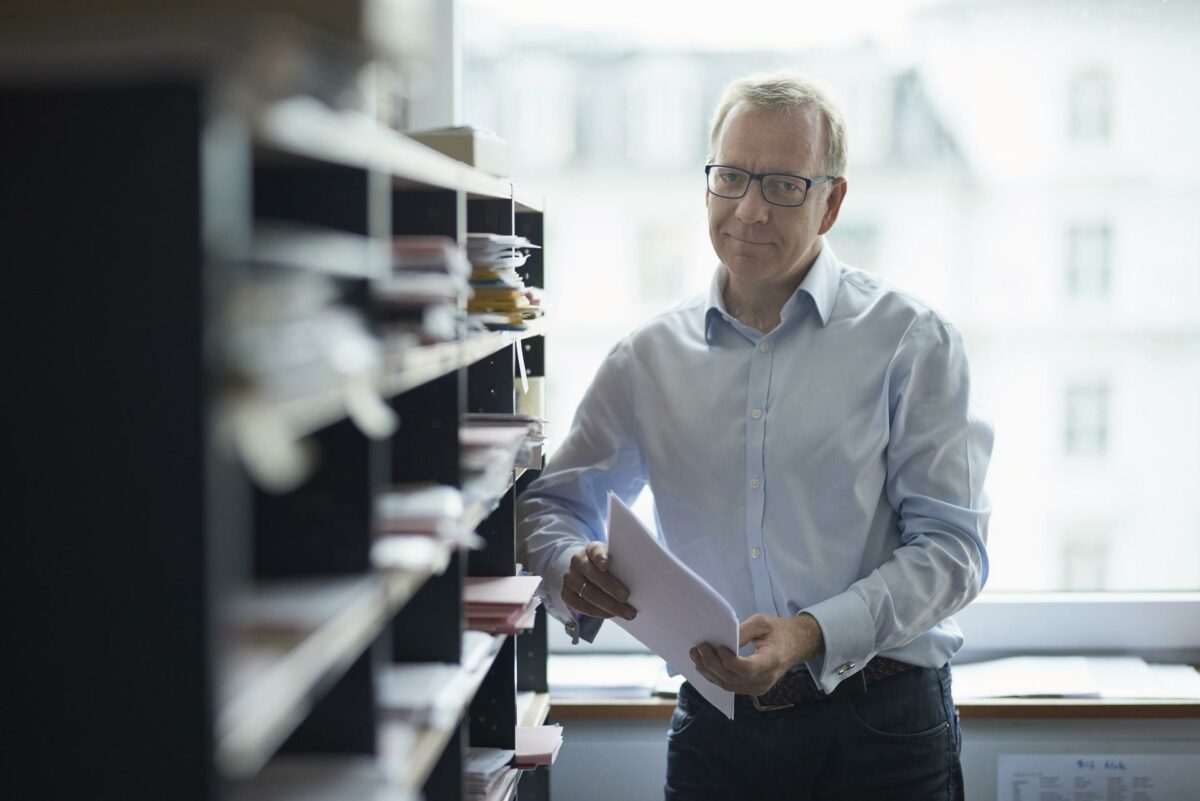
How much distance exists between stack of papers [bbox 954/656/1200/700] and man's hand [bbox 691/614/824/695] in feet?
3.05

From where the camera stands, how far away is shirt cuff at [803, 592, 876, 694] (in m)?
1.71

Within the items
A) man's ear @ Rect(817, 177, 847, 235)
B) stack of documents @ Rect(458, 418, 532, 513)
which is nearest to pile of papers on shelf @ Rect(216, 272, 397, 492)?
stack of documents @ Rect(458, 418, 532, 513)

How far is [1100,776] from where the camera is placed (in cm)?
249

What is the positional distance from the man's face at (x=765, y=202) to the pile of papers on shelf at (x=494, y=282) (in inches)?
13.3

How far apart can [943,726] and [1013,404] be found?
108 cm

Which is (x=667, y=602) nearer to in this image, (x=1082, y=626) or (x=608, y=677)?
(x=608, y=677)

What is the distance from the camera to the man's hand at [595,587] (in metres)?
Answer: 1.76

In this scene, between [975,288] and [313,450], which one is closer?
[313,450]

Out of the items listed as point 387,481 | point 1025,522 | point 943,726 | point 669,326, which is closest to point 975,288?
point 1025,522

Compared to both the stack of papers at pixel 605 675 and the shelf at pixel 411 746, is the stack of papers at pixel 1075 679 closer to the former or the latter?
the stack of papers at pixel 605 675

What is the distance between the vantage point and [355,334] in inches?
37.2

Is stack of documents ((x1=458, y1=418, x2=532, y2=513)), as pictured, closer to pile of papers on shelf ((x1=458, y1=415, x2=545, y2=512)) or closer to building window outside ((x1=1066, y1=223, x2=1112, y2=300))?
pile of papers on shelf ((x1=458, y1=415, x2=545, y2=512))

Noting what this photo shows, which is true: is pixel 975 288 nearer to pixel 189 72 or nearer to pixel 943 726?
pixel 943 726

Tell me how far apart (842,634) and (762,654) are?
0.13 m
